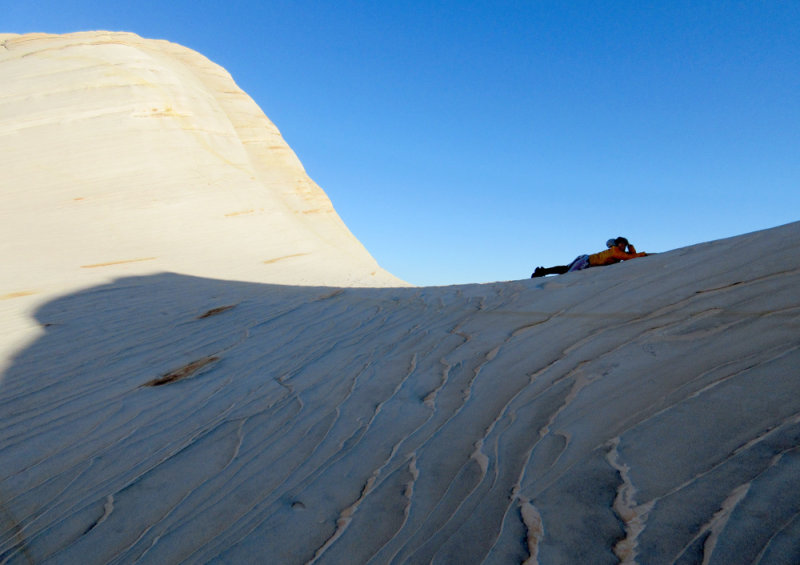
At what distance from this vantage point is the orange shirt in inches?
176

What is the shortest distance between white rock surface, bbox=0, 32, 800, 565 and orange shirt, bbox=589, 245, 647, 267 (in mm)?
1065

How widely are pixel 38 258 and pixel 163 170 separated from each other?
156 inches

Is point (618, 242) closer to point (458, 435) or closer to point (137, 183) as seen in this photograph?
point (458, 435)

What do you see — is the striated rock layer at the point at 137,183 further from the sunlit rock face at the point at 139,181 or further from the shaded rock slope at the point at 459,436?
the shaded rock slope at the point at 459,436

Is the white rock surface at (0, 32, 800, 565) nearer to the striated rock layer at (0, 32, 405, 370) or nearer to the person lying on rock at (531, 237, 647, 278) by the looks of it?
the person lying on rock at (531, 237, 647, 278)

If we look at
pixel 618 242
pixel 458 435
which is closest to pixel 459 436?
pixel 458 435

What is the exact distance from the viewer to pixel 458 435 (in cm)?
189

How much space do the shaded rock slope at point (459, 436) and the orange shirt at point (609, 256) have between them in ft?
3.36

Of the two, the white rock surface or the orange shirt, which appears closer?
the white rock surface

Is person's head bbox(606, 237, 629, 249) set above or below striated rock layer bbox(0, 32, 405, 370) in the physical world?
below

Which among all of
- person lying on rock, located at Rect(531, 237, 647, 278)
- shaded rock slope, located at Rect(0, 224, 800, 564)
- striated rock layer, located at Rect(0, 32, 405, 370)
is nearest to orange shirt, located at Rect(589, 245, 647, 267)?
person lying on rock, located at Rect(531, 237, 647, 278)

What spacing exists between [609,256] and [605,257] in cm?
3

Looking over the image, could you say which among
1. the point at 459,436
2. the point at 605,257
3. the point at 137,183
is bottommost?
the point at 459,436

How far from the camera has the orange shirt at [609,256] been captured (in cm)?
447
